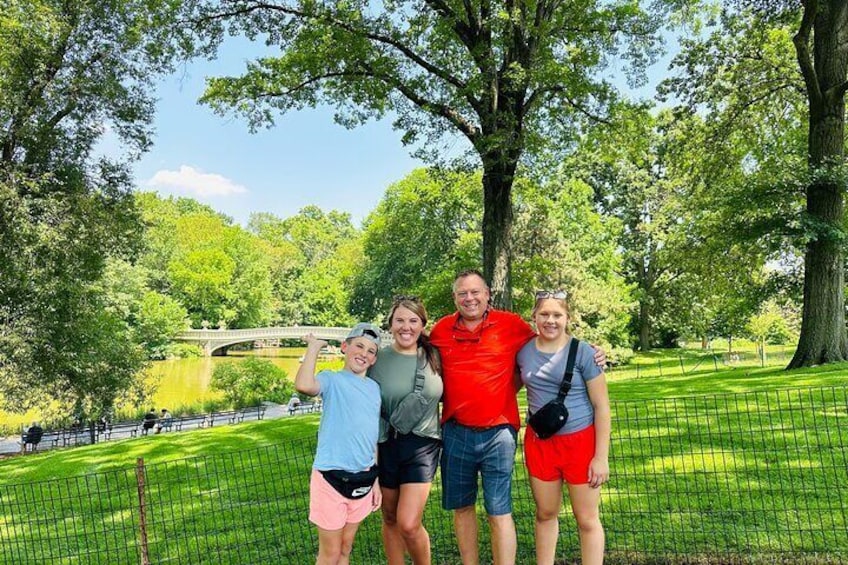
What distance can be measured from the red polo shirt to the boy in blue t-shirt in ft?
1.52

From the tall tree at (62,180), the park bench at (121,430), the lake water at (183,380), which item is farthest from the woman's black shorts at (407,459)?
the lake water at (183,380)

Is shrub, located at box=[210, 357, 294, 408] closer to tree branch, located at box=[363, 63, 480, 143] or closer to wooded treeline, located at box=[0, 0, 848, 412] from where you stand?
wooded treeline, located at box=[0, 0, 848, 412]

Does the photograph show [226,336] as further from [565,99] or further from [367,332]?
[367,332]

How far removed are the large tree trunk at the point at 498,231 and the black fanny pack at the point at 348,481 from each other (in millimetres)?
9852

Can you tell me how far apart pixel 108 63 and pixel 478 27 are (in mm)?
10658

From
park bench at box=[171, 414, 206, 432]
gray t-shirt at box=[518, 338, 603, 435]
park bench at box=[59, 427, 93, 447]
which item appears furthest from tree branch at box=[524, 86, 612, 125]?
park bench at box=[59, 427, 93, 447]

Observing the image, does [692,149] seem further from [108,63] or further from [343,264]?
[343,264]

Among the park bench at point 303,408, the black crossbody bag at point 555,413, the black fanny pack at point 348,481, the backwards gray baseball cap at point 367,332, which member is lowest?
the park bench at point 303,408

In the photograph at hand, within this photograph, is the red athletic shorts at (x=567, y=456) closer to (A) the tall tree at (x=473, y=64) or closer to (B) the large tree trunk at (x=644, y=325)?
(A) the tall tree at (x=473, y=64)

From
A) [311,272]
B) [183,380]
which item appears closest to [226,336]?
[183,380]

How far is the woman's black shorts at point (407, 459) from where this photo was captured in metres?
3.47

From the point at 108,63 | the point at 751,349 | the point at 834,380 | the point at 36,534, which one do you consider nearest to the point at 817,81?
the point at 834,380

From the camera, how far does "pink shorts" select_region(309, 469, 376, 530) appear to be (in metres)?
3.29

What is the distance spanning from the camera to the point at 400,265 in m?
38.0
